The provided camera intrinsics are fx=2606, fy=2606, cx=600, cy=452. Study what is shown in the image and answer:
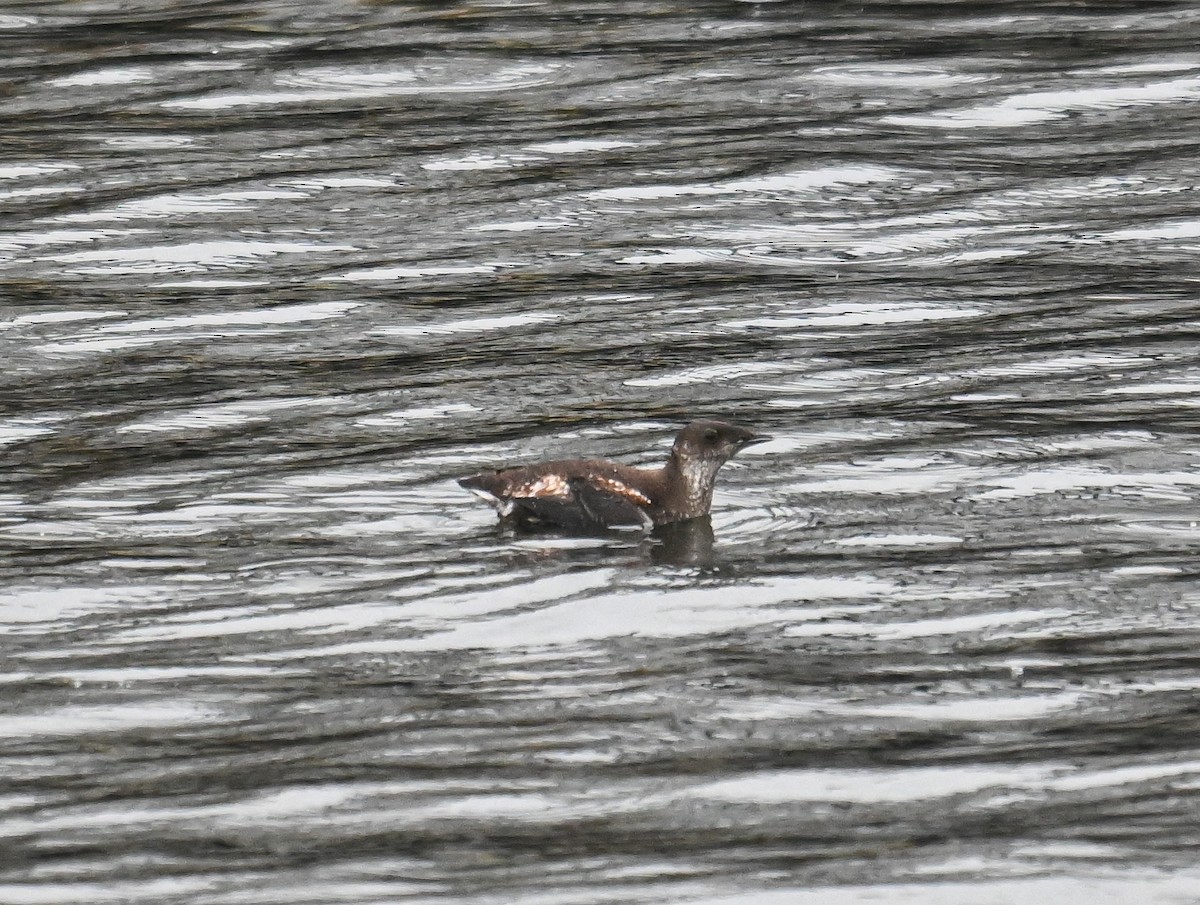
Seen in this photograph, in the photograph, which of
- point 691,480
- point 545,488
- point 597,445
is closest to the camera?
point 545,488

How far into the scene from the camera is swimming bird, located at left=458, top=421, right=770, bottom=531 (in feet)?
37.8

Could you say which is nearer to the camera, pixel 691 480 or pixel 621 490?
pixel 621 490

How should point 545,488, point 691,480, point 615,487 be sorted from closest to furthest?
point 545,488 → point 615,487 → point 691,480

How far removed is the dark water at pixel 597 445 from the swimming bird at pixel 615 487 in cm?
15

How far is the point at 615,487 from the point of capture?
11.7 meters

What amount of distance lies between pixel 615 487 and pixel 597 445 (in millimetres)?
1615

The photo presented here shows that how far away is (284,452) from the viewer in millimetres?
12914

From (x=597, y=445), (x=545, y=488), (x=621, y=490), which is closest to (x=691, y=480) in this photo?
(x=621, y=490)

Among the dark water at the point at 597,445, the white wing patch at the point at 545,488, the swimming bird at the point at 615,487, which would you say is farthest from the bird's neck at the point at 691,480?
the white wing patch at the point at 545,488

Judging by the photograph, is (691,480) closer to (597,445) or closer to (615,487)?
(615,487)

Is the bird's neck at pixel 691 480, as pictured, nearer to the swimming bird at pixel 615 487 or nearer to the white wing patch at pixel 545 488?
the swimming bird at pixel 615 487

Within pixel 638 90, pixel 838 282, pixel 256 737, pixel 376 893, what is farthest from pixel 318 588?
pixel 638 90

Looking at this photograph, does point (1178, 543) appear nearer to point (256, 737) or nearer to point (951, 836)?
point (951, 836)

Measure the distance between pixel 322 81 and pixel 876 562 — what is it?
11084 millimetres
